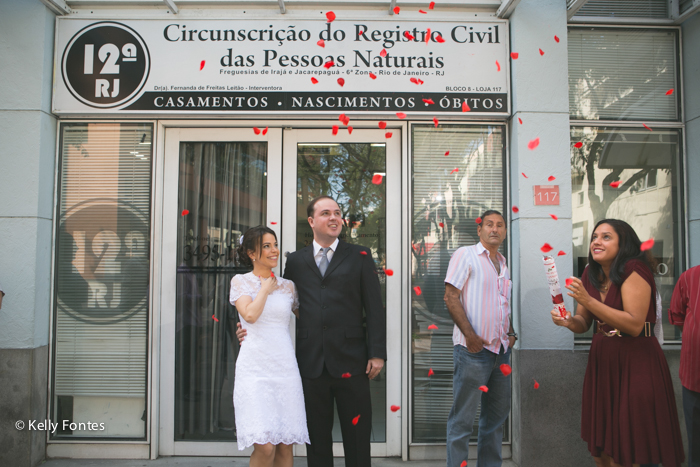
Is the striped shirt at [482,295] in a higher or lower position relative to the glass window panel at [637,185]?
lower

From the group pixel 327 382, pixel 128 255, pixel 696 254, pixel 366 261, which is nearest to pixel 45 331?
pixel 128 255

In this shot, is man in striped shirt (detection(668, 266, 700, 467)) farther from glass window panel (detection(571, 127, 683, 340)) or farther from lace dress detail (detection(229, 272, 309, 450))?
lace dress detail (detection(229, 272, 309, 450))

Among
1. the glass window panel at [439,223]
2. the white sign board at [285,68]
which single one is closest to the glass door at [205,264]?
the white sign board at [285,68]

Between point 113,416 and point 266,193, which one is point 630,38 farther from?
point 113,416

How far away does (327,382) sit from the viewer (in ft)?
9.66

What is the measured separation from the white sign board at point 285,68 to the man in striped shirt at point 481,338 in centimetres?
144

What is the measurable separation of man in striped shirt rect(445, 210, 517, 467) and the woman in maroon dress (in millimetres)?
480

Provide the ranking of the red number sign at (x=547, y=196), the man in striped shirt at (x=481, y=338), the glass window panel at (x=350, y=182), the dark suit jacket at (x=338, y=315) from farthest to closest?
the glass window panel at (x=350, y=182) → the red number sign at (x=547, y=196) → the man in striped shirt at (x=481, y=338) → the dark suit jacket at (x=338, y=315)

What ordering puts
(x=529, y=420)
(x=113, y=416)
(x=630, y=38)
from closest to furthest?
(x=529, y=420) → (x=113, y=416) → (x=630, y=38)

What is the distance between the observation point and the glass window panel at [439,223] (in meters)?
4.01

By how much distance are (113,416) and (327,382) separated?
237 centimetres

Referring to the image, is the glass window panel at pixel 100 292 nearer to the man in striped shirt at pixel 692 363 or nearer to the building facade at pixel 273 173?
the building facade at pixel 273 173

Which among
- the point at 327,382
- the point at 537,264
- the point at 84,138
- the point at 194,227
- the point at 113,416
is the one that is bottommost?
the point at 113,416

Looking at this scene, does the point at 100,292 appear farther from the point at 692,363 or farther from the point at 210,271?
the point at 692,363
